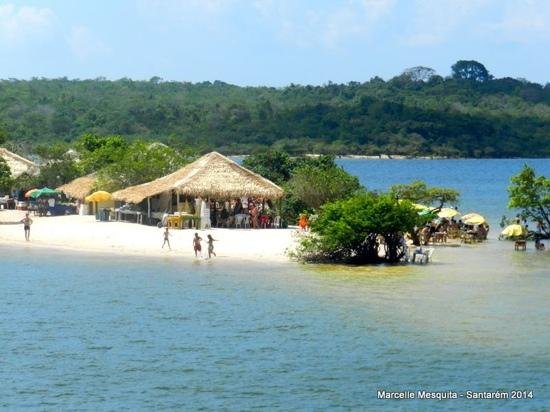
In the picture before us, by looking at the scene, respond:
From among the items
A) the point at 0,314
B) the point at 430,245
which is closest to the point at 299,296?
the point at 0,314

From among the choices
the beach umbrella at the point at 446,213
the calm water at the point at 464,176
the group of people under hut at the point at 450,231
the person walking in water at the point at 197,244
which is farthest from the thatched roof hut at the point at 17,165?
the person walking in water at the point at 197,244

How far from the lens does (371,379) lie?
1900cm

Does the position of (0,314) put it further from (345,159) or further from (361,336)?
(345,159)

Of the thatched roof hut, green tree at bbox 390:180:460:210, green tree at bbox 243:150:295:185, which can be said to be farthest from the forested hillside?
green tree at bbox 390:180:460:210

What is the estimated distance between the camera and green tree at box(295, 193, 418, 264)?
103 ft

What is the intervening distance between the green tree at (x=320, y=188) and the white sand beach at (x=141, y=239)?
408 cm

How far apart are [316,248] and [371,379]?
1338 cm

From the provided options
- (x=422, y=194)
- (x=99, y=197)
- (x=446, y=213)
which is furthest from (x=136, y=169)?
(x=446, y=213)

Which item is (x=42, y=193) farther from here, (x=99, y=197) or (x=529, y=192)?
(x=529, y=192)

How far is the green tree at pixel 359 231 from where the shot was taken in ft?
103

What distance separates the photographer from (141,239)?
36656 mm

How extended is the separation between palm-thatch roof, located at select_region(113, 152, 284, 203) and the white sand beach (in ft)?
4.42

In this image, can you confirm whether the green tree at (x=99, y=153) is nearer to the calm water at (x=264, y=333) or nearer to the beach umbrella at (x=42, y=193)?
the beach umbrella at (x=42, y=193)

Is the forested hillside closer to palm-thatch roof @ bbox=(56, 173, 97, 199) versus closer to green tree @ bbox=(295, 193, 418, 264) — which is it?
palm-thatch roof @ bbox=(56, 173, 97, 199)
